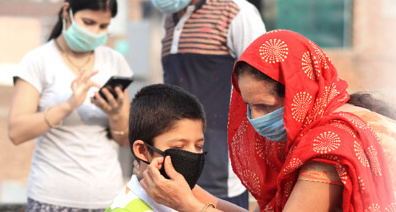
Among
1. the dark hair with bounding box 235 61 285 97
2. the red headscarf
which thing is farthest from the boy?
the dark hair with bounding box 235 61 285 97

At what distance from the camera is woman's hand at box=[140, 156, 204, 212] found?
7.11 ft

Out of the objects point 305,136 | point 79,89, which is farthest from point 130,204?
point 79,89

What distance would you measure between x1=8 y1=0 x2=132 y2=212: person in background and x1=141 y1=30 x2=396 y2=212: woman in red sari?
3.35 feet

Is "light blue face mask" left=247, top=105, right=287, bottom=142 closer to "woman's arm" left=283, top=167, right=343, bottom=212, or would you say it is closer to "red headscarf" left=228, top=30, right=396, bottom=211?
"red headscarf" left=228, top=30, right=396, bottom=211

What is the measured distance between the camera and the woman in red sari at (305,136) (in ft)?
6.51

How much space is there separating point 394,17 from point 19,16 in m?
9.81

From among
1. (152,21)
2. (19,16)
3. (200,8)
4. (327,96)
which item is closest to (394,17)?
(152,21)

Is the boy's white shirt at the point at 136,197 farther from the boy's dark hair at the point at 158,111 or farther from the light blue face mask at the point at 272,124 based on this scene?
the light blue face mask at the point at 272,124

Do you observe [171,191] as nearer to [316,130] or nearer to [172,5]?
[316,130]

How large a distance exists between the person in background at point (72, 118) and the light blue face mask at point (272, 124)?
4.16 ft

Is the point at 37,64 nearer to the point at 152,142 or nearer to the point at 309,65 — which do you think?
the point at 152,142

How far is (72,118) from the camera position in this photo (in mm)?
3326

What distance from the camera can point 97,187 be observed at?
3268 mm

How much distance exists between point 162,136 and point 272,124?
0.49 meters
